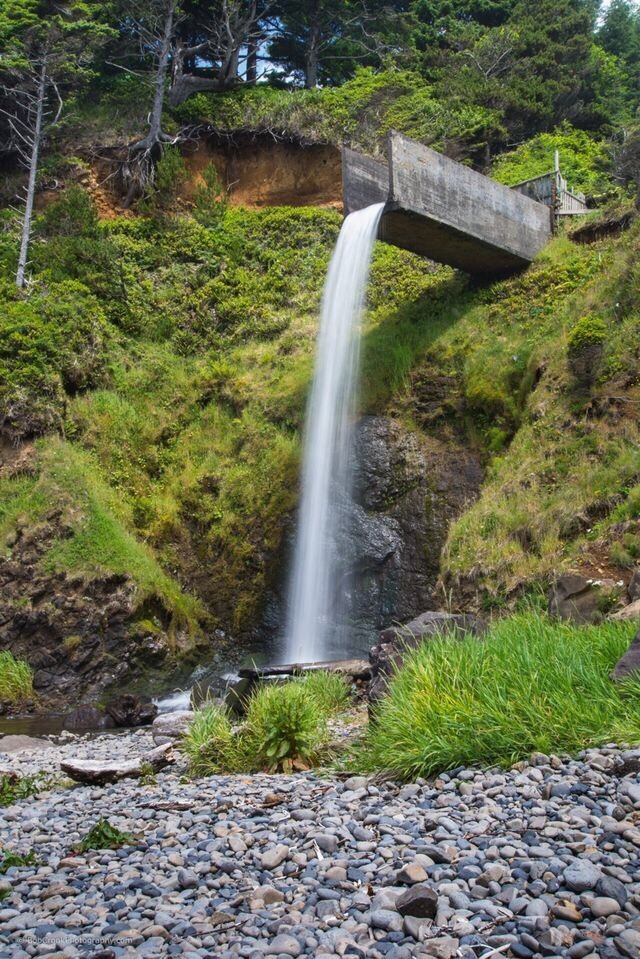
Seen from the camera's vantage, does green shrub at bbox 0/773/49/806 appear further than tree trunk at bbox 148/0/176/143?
No

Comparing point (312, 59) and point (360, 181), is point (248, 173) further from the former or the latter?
point (360, 181)

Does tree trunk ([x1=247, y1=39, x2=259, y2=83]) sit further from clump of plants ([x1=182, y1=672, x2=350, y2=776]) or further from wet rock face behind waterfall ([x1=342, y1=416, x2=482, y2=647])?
clump of plants ([x1=182, y1=672, x2=350, y2=776])

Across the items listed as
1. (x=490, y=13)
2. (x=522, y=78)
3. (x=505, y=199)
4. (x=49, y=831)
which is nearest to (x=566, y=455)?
(x=505, y=199)

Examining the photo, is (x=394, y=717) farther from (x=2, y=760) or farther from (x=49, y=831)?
(x=2, y=760)

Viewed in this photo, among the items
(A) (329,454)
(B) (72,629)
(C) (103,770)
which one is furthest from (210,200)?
(C) (103,770)

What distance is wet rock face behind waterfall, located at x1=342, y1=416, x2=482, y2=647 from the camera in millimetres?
15297

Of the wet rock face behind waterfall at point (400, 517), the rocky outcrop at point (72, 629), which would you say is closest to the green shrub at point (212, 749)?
the rocky outcrop at point (72, 629)

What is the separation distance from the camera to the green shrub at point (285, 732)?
637cm

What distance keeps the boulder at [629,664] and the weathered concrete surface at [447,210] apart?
38.5 feet

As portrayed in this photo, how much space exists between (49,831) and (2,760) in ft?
12.5

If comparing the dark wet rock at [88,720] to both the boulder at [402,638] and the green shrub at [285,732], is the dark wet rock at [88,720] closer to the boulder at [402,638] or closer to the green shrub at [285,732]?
the boulder at [402,638]

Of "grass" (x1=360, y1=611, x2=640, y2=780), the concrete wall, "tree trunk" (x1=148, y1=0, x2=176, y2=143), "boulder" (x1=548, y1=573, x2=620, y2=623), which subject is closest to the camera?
"grass" (x1=360, y1=611, x2=640, y2=780)

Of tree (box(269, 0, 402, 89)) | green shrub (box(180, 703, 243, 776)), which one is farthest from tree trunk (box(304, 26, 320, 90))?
green shrub (box(180, 703, 243, 776))

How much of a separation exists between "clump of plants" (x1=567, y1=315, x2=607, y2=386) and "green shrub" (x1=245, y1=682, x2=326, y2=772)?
30.6 ft
